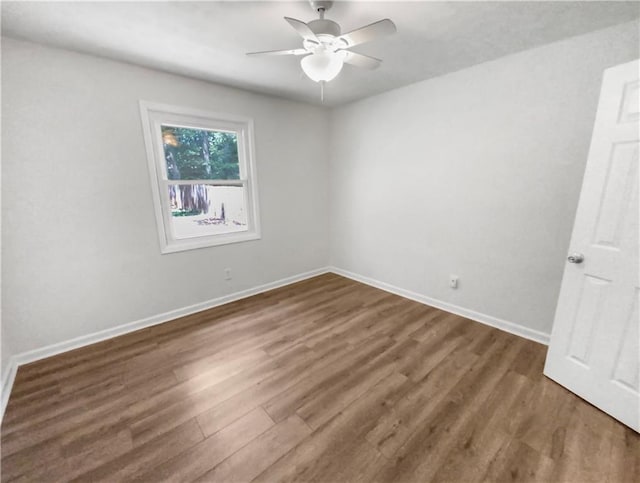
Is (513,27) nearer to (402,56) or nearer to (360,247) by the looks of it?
(402,56)

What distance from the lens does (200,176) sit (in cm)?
292

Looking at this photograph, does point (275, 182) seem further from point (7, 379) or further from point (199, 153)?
point (7, 379)

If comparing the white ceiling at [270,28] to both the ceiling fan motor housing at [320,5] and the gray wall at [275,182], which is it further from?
the gray wall at [275,182]

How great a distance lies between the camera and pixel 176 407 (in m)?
1.71

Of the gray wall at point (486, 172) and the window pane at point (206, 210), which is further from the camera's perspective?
the window pane at point (206, 210)

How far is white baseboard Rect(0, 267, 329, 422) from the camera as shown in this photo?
1909 mm

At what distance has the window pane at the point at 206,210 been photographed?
2852 millimetres

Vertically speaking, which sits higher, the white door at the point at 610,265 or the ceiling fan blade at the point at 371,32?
the ceiling fan blade at the point at 371,32

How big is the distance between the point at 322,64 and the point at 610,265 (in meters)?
2.11

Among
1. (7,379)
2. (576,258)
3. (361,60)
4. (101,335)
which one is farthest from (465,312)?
(7,379)

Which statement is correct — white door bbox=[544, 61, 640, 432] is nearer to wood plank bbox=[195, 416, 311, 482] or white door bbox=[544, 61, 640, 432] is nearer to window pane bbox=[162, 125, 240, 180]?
wood plank bbox=[195, 416, 311, 482]

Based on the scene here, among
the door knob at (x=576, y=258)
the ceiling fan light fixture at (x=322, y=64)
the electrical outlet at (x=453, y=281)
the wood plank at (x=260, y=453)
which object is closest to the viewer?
the wood plank at (x=260, y=453)

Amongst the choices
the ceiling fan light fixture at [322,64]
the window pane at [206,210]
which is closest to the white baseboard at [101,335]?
the window pane at [206,210]

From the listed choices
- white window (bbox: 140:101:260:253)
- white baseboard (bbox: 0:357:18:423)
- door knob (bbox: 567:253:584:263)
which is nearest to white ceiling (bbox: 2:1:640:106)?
white window (bbox: 140:101:260:253)
